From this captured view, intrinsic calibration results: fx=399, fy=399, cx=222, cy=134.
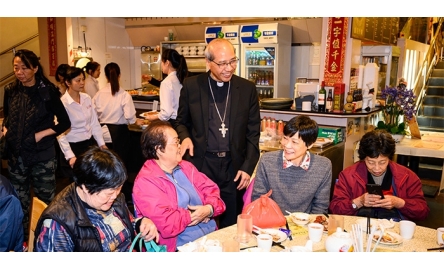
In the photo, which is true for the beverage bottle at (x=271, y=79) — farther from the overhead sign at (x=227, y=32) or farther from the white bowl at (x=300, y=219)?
the white bowl at (x=300, y=219)

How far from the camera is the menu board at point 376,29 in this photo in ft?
16.1

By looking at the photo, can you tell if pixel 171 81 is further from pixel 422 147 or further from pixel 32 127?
pixel 422 147

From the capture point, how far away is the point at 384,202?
2301mm

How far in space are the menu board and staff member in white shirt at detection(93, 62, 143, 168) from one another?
2.80 meters

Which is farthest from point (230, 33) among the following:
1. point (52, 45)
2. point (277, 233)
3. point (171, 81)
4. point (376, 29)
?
point (277, 233)

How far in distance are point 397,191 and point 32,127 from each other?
2.65 meters

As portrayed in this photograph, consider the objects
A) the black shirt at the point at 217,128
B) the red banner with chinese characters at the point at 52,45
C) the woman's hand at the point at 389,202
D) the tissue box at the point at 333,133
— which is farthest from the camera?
the red banner with chinese characters at the point at 52,45

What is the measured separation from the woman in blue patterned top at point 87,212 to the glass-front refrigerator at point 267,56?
17.9 feet

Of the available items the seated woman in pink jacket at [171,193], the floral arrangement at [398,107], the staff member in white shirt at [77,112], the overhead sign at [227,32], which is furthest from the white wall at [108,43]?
the seated woman in pink jacket at [171,193]

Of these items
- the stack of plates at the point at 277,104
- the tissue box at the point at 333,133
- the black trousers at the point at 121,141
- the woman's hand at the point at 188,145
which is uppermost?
the stack of plates at the point at 277,104

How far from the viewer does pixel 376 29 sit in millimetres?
5988
